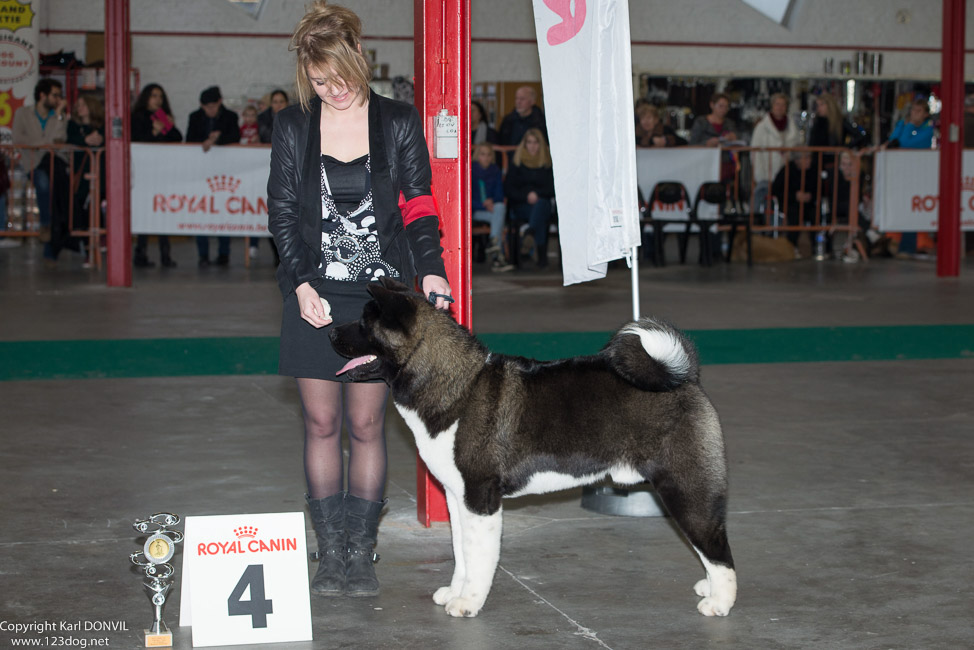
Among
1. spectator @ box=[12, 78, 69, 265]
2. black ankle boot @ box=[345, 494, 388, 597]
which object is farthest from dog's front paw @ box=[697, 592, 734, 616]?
spectator @ box=[12, 78, 69, 265]

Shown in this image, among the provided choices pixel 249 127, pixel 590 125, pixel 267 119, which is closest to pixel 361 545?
pixel 590 125

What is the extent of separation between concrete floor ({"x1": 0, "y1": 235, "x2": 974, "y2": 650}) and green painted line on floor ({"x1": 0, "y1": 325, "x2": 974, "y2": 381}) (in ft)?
0.94

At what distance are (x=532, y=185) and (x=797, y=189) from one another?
3.95 m

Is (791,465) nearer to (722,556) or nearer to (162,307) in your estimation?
(722,556)

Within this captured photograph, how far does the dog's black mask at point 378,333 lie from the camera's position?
10.5ft

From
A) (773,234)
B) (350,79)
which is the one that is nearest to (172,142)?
(773,234)

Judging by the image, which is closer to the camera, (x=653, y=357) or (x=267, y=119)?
(x=653, y=357)

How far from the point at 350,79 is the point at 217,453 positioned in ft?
8.69

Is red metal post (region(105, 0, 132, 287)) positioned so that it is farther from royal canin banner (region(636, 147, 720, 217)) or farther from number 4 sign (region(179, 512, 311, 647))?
number 4 sign (region(179, 512, 311, 647))

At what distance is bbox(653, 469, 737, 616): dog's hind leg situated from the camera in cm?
329

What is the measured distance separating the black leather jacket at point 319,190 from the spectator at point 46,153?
11521 mm

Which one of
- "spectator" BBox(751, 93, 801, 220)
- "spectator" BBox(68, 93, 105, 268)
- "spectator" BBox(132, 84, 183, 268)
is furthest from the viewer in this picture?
"spectator" BBox(751, 93, 801, 220)

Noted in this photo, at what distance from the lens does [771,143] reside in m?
15.9

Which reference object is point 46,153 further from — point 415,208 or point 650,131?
point 415,208
